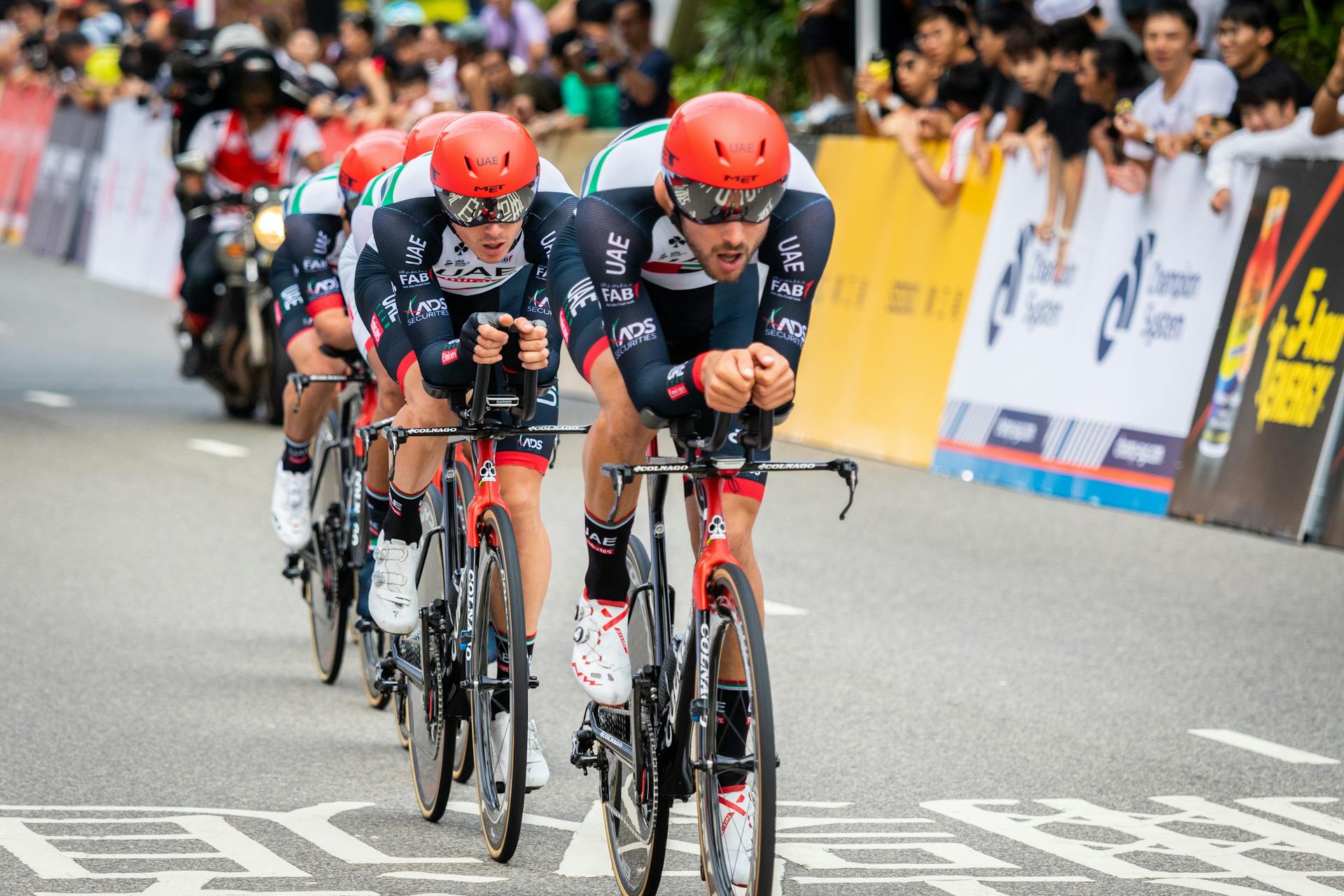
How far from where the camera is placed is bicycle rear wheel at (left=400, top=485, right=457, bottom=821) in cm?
558

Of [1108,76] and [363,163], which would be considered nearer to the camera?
[363,163]

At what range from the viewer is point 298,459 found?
8.00 m

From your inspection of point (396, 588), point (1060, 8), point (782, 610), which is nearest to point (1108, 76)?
point (1060, 8)

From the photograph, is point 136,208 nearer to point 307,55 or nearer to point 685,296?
point 307,55

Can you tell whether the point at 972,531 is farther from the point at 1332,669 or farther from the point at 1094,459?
the point at 1332,669

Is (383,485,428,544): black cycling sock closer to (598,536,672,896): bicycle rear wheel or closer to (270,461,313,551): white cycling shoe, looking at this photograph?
(598,536,672,896): bicycle rear wheel

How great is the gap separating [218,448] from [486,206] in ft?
28.1

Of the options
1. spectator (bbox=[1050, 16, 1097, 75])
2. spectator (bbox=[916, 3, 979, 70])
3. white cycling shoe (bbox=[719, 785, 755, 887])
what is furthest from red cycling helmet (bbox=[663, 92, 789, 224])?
spectator (bbox=[916, 3, 979, 70])

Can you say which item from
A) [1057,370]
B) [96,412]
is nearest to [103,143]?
[96,412]

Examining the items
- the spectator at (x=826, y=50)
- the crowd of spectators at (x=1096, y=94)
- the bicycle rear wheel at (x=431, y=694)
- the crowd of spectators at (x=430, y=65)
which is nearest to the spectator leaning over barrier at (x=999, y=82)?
the crowd of spectators at (x=1096, y=94)

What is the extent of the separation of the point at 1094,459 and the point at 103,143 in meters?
17.5

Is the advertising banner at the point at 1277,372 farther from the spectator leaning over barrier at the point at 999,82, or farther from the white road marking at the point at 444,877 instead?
the white road marking at the point at 444,877

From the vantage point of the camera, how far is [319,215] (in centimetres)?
798

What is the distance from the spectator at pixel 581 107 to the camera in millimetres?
17781
